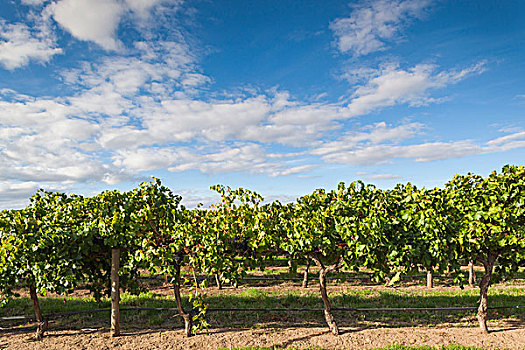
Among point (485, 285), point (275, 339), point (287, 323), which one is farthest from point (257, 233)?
point (485, 285)

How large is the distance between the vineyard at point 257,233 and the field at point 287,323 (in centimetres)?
73

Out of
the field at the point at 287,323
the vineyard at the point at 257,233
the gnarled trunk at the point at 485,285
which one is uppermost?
the vineyard at the point at 257,233

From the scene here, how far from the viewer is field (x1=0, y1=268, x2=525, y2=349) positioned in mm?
8867

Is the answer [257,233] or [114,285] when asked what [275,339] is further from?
[114,285]

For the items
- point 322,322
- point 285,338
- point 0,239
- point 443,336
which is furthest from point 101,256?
point 443,336

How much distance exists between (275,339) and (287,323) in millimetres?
1413

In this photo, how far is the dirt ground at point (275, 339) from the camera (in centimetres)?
868

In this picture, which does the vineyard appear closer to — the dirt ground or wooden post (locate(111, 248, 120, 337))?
wooden post (locate(111, 248, 120, 337))

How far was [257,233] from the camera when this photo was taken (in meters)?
8.29

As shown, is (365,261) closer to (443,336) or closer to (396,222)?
(396,222)

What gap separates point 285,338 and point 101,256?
5513mm

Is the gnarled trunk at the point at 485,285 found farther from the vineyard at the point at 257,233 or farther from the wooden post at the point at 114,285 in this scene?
the wooden post at the point at 114,285

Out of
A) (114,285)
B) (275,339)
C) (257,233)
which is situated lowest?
(275,339)

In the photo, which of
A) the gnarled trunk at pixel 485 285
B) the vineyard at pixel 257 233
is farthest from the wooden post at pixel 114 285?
the gnarled trunk at pixel 485 285
